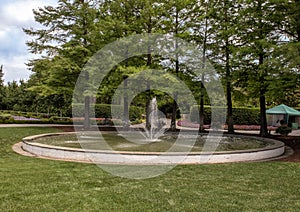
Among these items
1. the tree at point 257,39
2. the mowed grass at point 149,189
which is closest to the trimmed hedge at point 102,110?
the tree at point 257,39

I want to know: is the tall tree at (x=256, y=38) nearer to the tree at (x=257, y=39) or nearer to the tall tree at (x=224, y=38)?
the tree at (x=257, y=39)

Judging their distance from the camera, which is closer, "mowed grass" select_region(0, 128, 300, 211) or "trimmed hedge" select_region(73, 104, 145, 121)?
"mowed grass" select_region(0, 128, 300, 211)

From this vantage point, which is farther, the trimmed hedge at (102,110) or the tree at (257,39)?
the trimmed hedge at (102,110)

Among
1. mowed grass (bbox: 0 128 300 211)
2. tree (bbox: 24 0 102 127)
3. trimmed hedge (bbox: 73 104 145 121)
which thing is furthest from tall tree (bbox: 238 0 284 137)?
trimmed hedge (bbox: 73 104 145 121)

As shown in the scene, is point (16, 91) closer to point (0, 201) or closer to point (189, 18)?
point (189, 18)

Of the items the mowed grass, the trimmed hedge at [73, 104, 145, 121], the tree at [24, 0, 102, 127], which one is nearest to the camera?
the mowed grass

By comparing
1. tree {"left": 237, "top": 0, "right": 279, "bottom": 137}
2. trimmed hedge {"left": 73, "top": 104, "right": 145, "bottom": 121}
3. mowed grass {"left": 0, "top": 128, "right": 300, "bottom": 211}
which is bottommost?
mowed grass {"left": 0, "top": 128, "right": 300, "bottom": 211}

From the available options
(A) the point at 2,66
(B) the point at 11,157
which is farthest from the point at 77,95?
(A) the point at 2,66

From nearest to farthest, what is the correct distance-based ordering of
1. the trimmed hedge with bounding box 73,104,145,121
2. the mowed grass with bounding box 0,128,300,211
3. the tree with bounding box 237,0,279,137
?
1. the mowed grass with bounding box 0,128,300,211
2. the tree with bounding box 237,0,279,137
3. the trimmed hedge with bounding box 73,104,145,121

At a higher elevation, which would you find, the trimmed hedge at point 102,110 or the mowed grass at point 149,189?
the trimmed hedge at point 102,110

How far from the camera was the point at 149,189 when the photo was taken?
16.2 feet

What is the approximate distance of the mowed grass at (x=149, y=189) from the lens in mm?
4117

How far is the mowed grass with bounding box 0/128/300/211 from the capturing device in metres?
4.12

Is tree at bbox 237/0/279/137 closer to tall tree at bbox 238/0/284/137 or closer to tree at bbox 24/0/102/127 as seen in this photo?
tall tree at bbox 238/0/284/137
